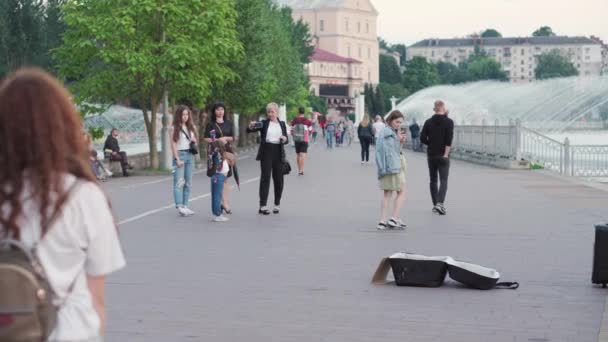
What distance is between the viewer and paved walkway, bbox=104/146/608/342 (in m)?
8.28

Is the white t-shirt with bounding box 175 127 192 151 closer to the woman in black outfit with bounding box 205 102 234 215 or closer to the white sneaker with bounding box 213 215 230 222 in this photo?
the woman in black outfit with bounding box 205 102 234 215

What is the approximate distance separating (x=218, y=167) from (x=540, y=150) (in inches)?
733

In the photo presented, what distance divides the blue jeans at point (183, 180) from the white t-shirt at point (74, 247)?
1428cm

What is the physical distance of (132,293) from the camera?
32.5 feet

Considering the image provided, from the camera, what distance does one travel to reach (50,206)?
374cm

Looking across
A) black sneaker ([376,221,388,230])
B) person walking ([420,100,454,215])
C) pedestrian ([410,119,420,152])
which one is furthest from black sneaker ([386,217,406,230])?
pedestrian ([410,119,420,152])

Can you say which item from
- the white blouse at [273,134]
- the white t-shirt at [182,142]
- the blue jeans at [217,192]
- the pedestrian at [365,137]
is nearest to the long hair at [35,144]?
the blue jeans at [217,192]

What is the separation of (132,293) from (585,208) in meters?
11.2

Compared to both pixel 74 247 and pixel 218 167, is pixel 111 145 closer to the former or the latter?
pixel 218 167

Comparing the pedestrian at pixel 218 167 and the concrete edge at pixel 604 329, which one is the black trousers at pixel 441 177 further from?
the concrete edge at pixel 604 329

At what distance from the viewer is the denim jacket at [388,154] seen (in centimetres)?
1619

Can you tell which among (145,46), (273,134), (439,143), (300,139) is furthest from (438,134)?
(145,46)

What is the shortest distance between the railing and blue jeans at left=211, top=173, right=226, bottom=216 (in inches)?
625

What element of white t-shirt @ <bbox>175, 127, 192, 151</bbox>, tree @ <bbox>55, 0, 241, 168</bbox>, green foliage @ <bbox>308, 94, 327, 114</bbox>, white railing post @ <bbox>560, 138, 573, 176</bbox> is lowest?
green foliage @ <bbox>308, 94, 327, 114</bbox>
